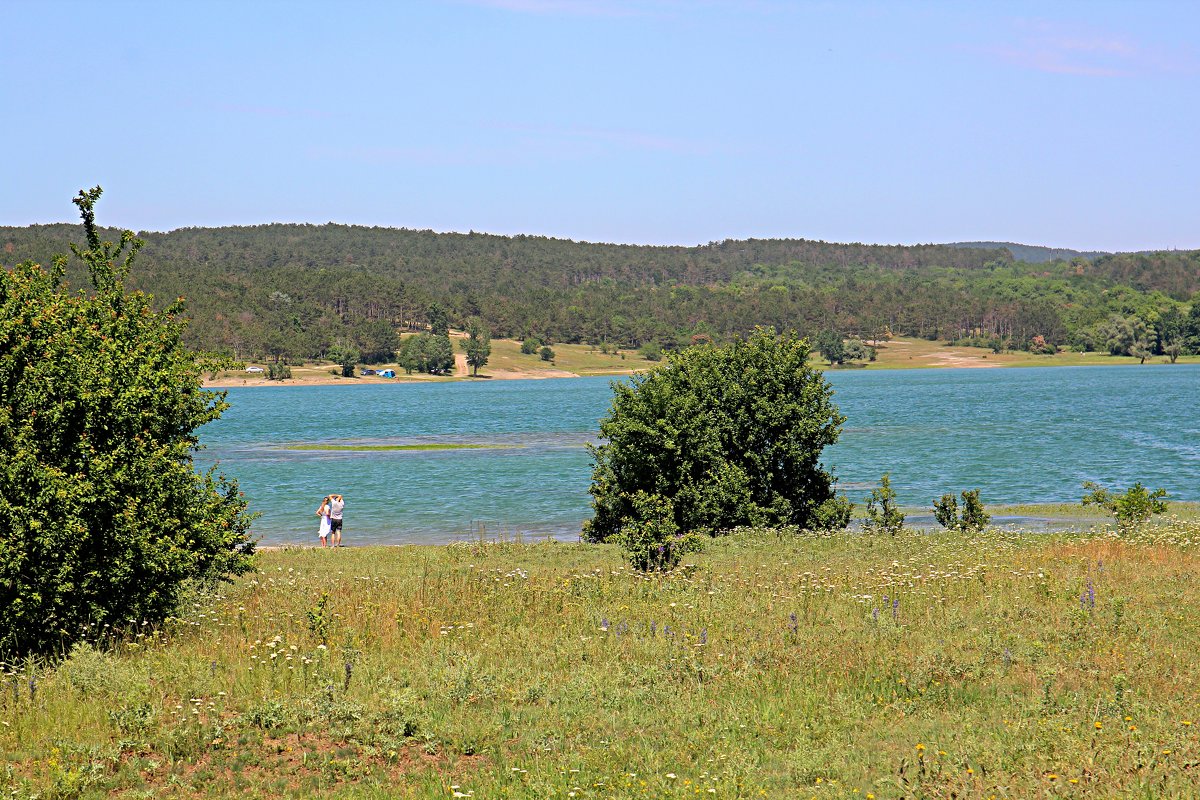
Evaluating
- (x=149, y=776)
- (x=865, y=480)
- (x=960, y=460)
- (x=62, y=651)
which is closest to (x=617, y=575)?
(x=62, y=651)

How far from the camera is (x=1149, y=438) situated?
258ft

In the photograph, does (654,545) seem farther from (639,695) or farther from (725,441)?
(725,441)

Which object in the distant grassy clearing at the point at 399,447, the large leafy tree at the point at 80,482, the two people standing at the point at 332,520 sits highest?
the large leafy tree at the point at 80,482

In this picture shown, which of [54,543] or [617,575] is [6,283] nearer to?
[54,543]

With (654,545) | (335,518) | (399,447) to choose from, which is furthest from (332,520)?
(399,447)

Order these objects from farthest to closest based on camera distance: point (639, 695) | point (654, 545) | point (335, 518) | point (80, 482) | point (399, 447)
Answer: point (399, 447)
point (335, 518)
point (654, 545)
point (80, 482)
point (639, 695)

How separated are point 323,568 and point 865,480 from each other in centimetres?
3687

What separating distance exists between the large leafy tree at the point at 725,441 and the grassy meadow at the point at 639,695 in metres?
13.2

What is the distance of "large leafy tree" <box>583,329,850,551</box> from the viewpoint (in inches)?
1165

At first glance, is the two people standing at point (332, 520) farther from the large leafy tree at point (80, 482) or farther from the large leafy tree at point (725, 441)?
the large leafy tree at point (80, 482)

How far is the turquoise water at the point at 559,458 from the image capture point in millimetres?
46438

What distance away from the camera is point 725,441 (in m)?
30.5

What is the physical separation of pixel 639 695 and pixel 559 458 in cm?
6109

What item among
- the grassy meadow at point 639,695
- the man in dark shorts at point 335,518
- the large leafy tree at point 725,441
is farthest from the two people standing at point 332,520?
the grassy meadow at point 639,695
